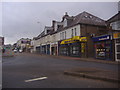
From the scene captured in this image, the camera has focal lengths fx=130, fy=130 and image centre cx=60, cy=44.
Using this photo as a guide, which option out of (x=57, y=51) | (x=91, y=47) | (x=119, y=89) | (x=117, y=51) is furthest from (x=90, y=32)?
(x=119, y=89)

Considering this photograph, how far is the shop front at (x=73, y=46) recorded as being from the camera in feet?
83.8

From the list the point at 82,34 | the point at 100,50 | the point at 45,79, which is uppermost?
the point at 82,34

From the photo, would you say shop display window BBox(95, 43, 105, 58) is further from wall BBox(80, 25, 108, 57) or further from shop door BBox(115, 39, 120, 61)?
wall BBox(80, 25, 108, 57)

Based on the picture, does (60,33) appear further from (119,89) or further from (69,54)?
(119,89)

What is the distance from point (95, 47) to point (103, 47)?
1.94 metres

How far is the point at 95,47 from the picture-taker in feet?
74.5

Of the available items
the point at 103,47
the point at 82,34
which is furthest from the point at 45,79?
the point at 82,34

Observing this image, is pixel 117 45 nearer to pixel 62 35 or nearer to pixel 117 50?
pixel 117 50

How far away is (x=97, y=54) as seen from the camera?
2220cm

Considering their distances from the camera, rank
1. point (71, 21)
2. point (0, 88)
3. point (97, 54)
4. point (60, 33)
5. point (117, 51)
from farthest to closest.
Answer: point (60, 33)
point (71, 21)
point (97, 54)
point (117, 51)
point (0, 88)

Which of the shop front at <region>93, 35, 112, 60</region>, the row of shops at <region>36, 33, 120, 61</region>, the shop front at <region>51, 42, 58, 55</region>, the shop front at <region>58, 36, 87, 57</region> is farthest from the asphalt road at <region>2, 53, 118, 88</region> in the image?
the shop front at <region>51, 42, 58, 55</region>

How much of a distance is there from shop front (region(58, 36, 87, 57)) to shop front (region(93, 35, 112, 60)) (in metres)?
3.38

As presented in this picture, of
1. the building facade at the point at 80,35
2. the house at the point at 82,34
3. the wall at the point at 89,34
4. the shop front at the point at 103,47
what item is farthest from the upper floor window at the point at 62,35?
the shop front at the point at 103,47

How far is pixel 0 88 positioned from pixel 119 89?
16.7 ft
